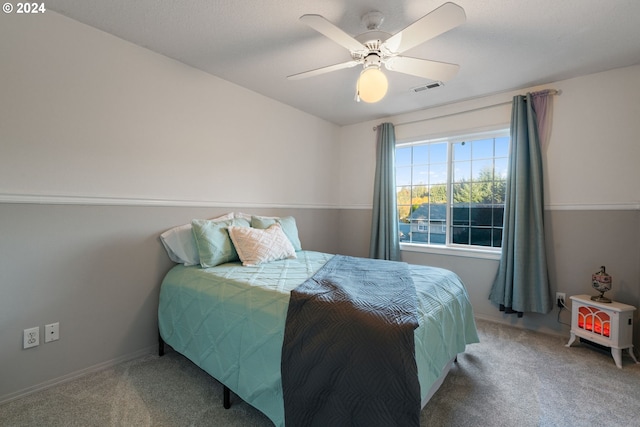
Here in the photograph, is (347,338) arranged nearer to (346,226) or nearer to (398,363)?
(398,363)

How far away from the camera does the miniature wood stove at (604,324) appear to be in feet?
6.74

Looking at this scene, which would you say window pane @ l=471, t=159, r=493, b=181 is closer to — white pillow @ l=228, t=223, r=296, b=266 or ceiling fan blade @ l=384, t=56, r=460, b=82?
ceiling fan blade @ l=384, t=56, r=460, b=82

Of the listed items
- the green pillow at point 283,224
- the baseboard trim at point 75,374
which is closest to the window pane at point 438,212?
the green pillow at point 283,224

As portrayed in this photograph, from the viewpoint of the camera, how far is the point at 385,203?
346cm

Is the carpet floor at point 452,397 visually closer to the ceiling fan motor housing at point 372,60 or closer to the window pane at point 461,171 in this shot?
the window pane at point 461,171

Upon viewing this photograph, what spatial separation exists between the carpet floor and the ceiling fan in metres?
1.88

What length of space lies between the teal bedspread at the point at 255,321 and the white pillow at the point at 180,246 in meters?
0.09

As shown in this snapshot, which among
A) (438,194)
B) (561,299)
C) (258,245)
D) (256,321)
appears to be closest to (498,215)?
(438,194)

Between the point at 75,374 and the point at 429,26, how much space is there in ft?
9.73

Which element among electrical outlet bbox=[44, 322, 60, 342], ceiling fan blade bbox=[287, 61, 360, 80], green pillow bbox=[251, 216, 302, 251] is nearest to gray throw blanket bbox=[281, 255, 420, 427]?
green pillow bbox=[251, 216, 302, 251]

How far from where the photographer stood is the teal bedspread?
1318 mm

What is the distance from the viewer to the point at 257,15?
173 centimetres

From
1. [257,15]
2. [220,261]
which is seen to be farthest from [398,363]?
[257,15]

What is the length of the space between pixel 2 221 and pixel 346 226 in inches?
A: 129
